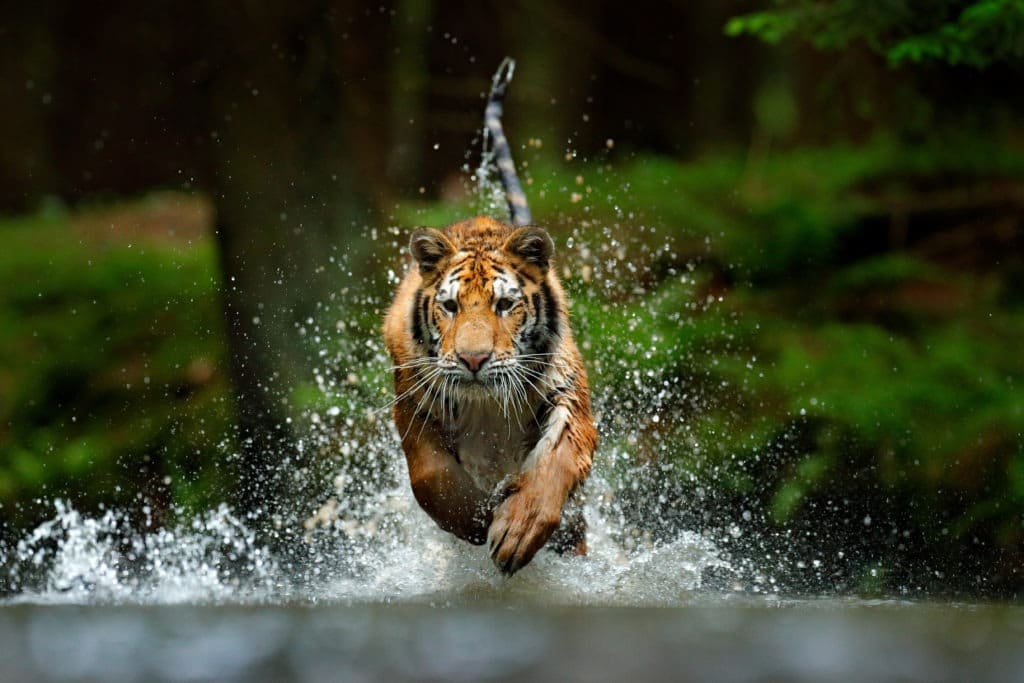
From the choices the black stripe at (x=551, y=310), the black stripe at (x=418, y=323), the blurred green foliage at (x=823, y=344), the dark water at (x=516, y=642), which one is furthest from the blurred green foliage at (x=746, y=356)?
the black stripe at (x=418, y=323)

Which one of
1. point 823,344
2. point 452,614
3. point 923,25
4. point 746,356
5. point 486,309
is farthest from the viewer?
point 823,344

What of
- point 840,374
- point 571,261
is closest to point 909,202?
point 840,374

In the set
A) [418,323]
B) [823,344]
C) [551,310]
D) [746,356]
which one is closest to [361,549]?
[418,323]

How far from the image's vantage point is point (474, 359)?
5.58 metres

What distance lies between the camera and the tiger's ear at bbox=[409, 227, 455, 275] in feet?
19.5

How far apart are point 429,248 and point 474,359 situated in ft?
2.30

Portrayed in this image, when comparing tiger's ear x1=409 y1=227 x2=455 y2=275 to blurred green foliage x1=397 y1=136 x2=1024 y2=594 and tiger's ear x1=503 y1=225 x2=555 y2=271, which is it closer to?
tiger's ear x1=503 y1=225 x2=555 y2=271

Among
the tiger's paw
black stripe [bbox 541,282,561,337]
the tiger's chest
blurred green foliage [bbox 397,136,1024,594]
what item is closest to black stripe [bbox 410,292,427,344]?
the tiger's chest

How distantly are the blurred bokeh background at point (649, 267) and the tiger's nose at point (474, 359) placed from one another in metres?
2.25

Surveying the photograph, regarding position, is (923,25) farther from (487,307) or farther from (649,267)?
(487,307)

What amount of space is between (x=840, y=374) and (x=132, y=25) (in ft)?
33.2

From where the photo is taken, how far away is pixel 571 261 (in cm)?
999

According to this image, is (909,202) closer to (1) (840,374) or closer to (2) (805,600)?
(1) (840,374)

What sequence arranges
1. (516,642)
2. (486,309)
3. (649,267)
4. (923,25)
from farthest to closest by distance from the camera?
(649,267) → (923,25) → (516,642) → (486,309)
